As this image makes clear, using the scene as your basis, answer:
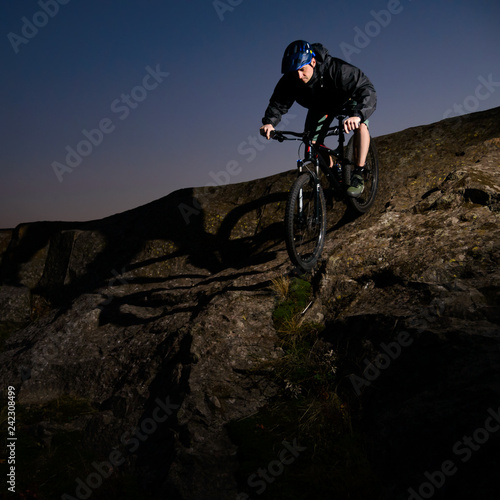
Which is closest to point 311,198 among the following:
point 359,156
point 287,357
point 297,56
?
point 359,156

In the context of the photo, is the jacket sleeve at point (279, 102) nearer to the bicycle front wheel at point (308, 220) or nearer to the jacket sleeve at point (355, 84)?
the jacket sleeve at point (355, 84)

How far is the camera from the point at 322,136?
17.8ft

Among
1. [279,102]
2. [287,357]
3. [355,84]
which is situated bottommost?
[287,357]

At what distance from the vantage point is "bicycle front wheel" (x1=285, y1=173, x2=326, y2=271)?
470cm

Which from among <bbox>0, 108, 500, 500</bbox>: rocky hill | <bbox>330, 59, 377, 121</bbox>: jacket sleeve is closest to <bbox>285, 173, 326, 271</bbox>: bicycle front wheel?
<bbox>0, 108, 500, 500</bbox>: rocky hill

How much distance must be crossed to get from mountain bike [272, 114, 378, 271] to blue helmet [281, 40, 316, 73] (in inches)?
30.6

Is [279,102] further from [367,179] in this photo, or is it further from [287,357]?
[287,357]

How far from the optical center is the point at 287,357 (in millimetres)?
3758

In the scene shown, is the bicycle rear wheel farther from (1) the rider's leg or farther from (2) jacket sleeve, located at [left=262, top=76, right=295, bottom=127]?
(2) jacket sleeve, located at [left=262, top=76, right=295, bottom=127]

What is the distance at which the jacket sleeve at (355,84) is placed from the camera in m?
4.67

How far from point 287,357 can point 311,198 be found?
7.19 feet

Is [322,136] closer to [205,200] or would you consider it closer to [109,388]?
[205,200]

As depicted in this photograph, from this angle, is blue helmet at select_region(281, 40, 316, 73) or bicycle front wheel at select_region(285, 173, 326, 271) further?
bicycle front wheel at select_region(285, 173, 326, 271)

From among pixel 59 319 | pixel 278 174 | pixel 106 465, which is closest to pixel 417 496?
pixel 106 465
